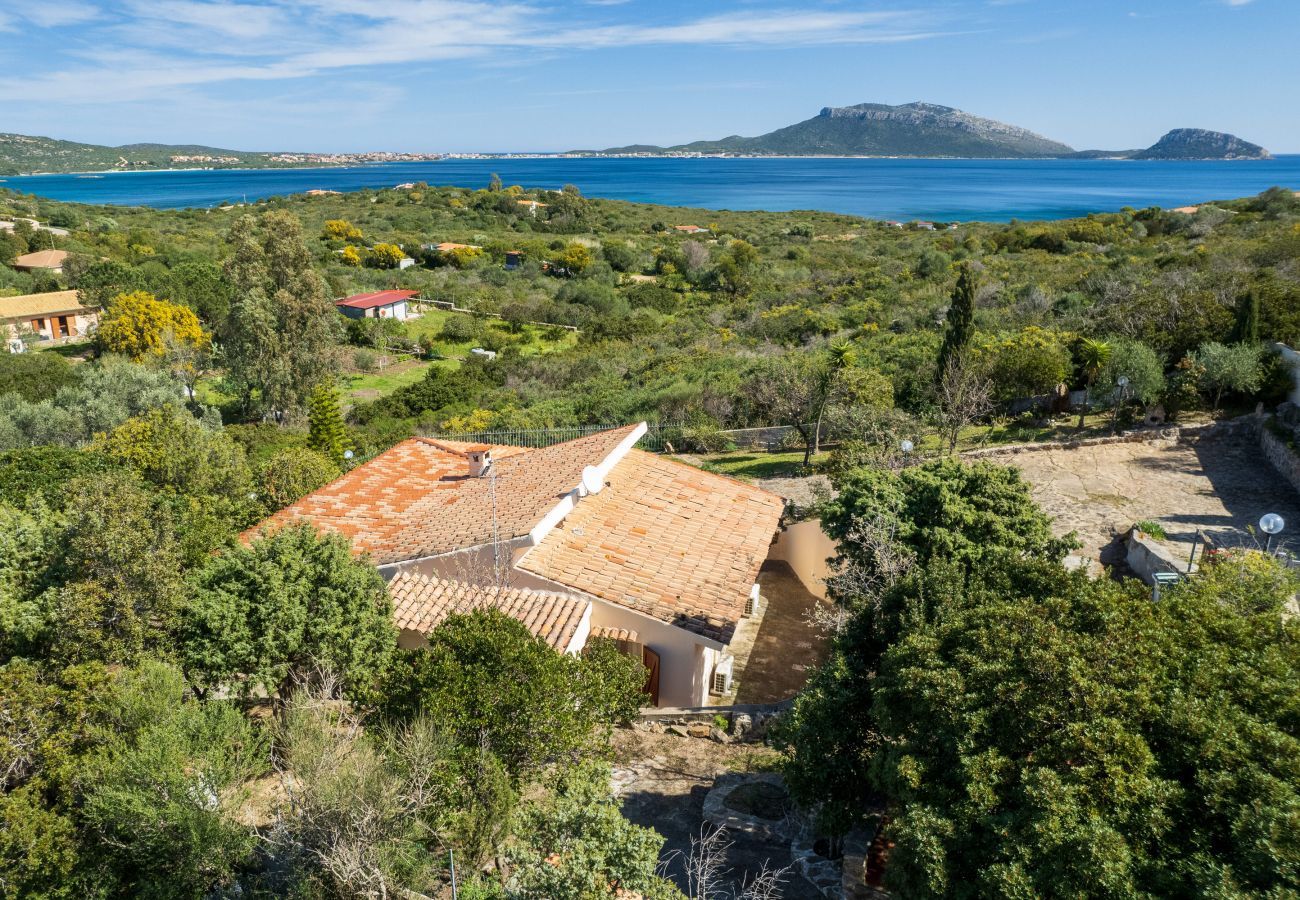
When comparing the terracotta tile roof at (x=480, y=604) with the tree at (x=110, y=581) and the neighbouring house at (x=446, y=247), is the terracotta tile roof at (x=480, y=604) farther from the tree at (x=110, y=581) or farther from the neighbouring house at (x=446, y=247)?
the neighbouring house at (x=446, y=247)

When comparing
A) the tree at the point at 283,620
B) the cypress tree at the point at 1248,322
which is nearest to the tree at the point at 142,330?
the tree at the point at 283,620

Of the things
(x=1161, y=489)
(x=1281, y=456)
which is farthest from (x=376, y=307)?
(x=1281, y=456)

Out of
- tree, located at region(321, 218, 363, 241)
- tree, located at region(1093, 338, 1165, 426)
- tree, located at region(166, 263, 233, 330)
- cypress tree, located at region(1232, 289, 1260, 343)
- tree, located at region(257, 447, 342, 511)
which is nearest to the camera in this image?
tree, located at region(257, 447, 342, 511)

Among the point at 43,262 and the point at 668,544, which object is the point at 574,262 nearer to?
the point at 43,262

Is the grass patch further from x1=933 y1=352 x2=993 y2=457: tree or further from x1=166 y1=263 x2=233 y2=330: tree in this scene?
x1=166 y1=263 x2=233 y2=330: tree

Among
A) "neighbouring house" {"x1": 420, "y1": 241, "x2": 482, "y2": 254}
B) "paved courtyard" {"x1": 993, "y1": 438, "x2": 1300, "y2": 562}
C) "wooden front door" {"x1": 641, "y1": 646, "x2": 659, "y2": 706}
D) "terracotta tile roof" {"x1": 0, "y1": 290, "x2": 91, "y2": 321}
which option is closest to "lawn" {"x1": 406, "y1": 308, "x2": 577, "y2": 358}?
"terracotta tile roof" {"x1": 0, "y1": 290, "x2": 91, "y2": 321}
